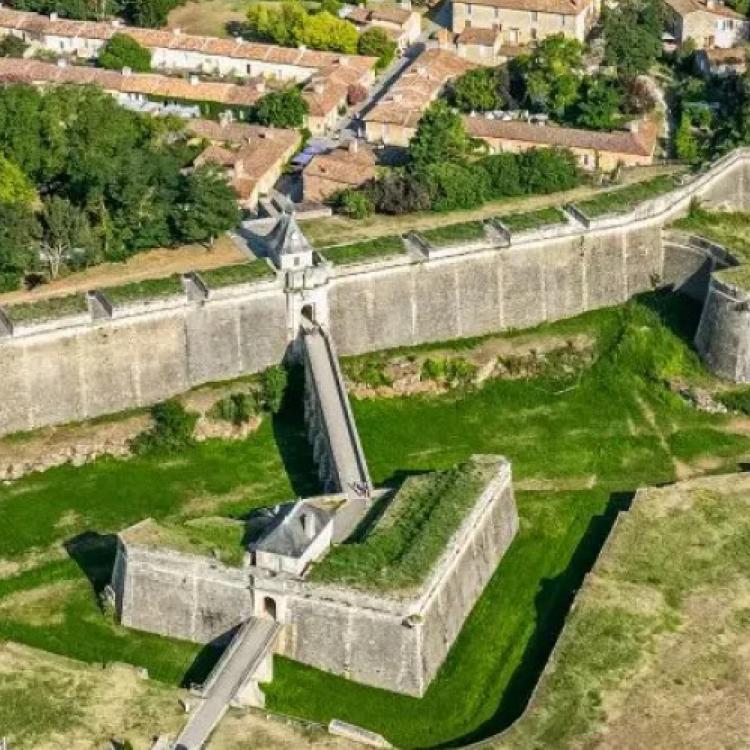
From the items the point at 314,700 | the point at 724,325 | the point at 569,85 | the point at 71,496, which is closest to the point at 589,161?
the point at 569,85

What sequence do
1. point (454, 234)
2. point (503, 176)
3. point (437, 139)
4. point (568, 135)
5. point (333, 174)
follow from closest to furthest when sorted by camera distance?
1. point (454, 234)
2. point (503, 176)
3. point (437, 139)
4. point (333, 174)
5. point (568, 135)

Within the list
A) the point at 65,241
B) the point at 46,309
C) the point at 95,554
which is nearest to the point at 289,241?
the point at 65,241

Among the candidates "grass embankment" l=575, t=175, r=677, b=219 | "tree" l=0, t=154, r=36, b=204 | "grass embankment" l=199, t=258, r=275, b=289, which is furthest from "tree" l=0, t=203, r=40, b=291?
"grass embankment" l=575, t=175, r=677, b=219

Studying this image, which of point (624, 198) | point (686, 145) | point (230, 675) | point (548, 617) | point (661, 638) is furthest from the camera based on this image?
point (686, 145)

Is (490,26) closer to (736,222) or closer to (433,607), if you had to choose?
(736,222)

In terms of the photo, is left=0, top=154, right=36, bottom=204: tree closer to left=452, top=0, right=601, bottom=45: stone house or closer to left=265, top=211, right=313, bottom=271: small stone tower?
left=265, top=211, right=313, bottom=271: small stone tower

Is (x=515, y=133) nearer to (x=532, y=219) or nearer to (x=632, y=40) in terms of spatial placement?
(x=632, y=40)
